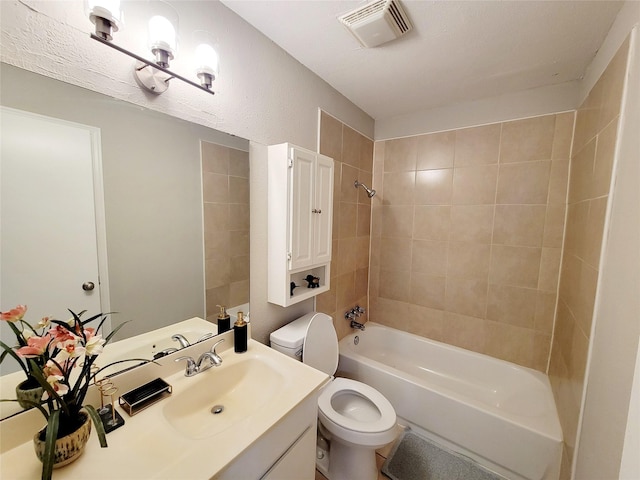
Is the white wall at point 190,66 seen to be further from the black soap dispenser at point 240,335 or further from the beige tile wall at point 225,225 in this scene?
the black soap dispenser at point 240,335

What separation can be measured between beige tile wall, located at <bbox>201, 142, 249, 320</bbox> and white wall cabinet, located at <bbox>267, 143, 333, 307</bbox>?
6.1 inches

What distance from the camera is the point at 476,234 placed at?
6.52 feet

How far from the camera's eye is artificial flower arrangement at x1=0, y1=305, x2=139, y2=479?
56cm

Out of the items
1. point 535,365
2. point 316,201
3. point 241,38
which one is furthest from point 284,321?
point 535,365

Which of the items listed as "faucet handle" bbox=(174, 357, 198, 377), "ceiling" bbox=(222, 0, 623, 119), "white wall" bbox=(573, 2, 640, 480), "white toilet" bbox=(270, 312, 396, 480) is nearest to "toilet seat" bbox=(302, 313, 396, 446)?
"white toilet" bbox=(270, 312, 396, 480)

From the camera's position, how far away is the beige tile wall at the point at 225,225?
3.70ft

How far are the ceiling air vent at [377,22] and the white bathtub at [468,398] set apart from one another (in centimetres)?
203

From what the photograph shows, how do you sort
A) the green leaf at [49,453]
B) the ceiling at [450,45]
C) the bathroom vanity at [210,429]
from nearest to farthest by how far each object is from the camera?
1. the green leaf at [49,453]
2. the bathroom vanity at [210,429]
3. the ceiling at [450,45]

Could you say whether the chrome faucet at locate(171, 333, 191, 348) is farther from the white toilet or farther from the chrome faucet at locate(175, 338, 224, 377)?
the white toilet

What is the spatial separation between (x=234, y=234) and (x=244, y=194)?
209 mm

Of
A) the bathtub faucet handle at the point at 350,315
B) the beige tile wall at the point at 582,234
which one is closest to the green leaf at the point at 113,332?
the bathtub faucet handle at the point at 350,315

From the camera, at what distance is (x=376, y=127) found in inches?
93.9

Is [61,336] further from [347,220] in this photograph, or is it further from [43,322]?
[347,220]

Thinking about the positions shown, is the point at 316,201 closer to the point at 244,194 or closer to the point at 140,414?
the point at 244,194
